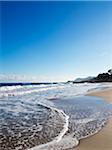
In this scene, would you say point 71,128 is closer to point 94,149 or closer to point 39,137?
Answer: point 39,137

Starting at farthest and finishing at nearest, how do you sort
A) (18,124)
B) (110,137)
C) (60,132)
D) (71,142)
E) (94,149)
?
(18,124), (60,132), (110,137), (71,142), (94,149)

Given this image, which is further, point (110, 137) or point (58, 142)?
point (110, 137)

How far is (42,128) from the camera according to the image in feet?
15.3

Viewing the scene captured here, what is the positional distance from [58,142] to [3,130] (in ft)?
5.02

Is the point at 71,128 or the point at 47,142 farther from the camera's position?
the point at 71,128

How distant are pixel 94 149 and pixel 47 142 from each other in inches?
35.7

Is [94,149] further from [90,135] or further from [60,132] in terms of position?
[60,132]

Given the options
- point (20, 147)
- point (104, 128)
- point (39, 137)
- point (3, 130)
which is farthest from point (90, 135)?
point (3, 130)

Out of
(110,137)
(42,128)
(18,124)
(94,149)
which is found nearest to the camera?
(94,149)

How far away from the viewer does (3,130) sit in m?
4.53

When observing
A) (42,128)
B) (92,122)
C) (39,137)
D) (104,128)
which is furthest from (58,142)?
(92,122)

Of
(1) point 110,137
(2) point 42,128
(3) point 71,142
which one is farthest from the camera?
(2) point 42,128

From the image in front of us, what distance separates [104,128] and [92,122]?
724 mm

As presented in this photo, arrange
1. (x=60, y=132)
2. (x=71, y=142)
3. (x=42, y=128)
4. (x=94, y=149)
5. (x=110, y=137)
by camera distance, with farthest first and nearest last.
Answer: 1. (x=42, y=128)
2. (x=60, y=132)
3. (x=110, y=137)
4. (x=71, y=142)
5. (x=94, y=149)
